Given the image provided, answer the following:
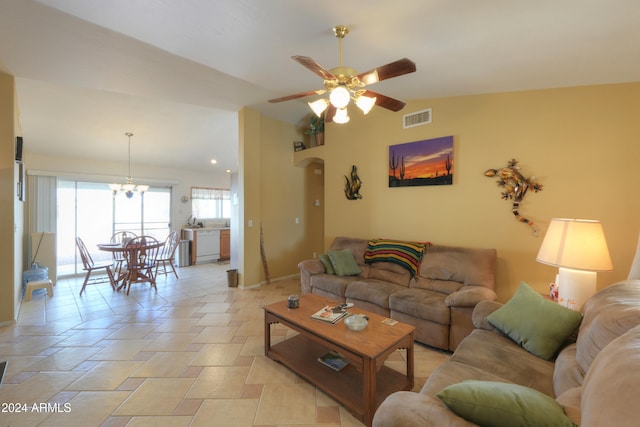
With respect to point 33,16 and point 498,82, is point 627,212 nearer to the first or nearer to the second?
point 498,82

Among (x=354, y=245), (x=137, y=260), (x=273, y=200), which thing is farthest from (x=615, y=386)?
(x=137, y=260)

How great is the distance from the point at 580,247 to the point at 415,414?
175cm

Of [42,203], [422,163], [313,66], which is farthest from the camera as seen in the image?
[42,203]

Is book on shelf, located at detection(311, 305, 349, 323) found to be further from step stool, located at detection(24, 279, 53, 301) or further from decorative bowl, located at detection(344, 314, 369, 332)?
step stool, located at detection(24, 279, 53, 301)

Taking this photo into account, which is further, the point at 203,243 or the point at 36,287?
the point at 203,243

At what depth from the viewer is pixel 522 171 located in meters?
2.73

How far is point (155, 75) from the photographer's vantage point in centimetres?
303

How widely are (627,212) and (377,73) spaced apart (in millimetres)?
2513

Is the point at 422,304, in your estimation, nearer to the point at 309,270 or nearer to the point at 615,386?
the point at 309,270

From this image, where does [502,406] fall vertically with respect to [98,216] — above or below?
below

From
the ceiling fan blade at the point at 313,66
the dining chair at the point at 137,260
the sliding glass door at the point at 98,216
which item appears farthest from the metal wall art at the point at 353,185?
the sliding glass door at the point at 98,216

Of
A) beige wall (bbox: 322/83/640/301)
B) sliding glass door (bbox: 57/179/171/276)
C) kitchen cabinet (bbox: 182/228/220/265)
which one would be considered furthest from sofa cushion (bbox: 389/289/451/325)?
sliding glass door (bbox: 57/179/171/276)

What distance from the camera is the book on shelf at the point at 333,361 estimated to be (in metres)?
1.99

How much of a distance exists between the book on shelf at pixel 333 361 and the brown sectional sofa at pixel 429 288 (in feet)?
2.77
